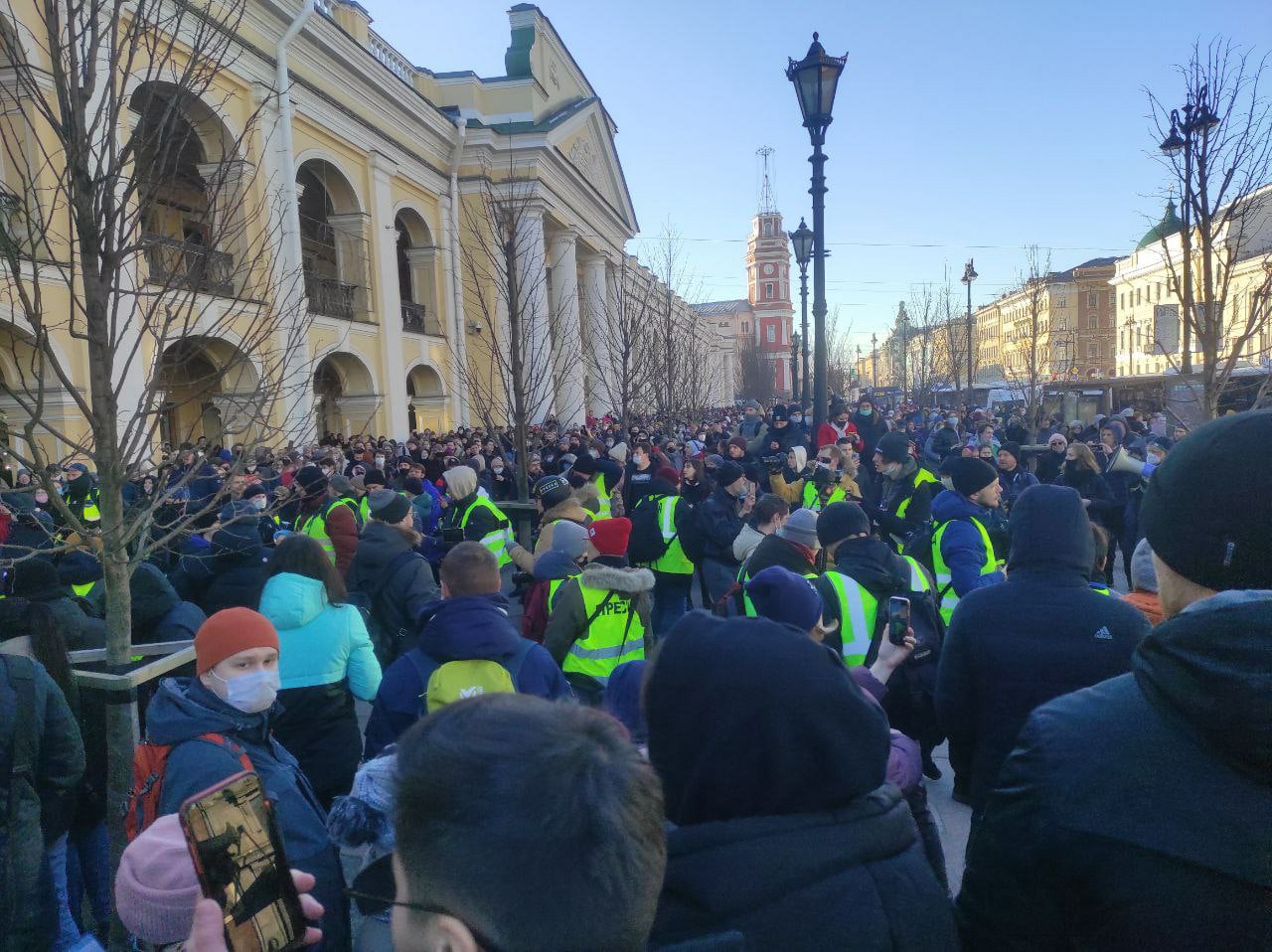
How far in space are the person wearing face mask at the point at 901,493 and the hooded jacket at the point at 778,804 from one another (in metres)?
5.73

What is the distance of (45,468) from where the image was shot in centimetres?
309

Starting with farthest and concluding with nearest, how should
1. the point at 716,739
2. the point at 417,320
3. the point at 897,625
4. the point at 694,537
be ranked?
the point at 417,320 → the point at 694,537 → the point at 897,625 → the point at 716,739

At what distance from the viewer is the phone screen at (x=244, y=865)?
58.1 inches

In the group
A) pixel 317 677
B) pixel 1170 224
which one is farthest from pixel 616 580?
pixel 1170 224

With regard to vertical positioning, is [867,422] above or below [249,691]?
above

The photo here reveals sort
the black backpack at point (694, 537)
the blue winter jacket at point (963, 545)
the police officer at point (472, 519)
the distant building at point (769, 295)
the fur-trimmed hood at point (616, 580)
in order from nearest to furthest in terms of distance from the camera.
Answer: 1. the fur-trimmed hood at point (616, 580)
2. the blue winter jacket at point (963, 545)
3. the police officer at point (472, 519)
4. the black backpack at point (694, 537)
5. the distant building at point (769, 295)

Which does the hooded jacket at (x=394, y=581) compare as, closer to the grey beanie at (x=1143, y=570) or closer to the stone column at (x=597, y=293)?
the grey beanie at (x=1143, y=570)

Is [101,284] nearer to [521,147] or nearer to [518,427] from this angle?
[518,427]

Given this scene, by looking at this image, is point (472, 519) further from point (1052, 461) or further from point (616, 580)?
point (1052, 461)

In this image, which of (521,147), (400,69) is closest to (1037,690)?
(400,69)

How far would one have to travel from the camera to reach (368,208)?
22.2 meters

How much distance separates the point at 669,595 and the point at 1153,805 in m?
6.22

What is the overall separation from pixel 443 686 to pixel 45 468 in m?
1.74

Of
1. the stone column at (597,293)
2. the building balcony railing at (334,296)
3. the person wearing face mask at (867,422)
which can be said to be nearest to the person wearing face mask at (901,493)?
the person wearing face mask at (867,422)
